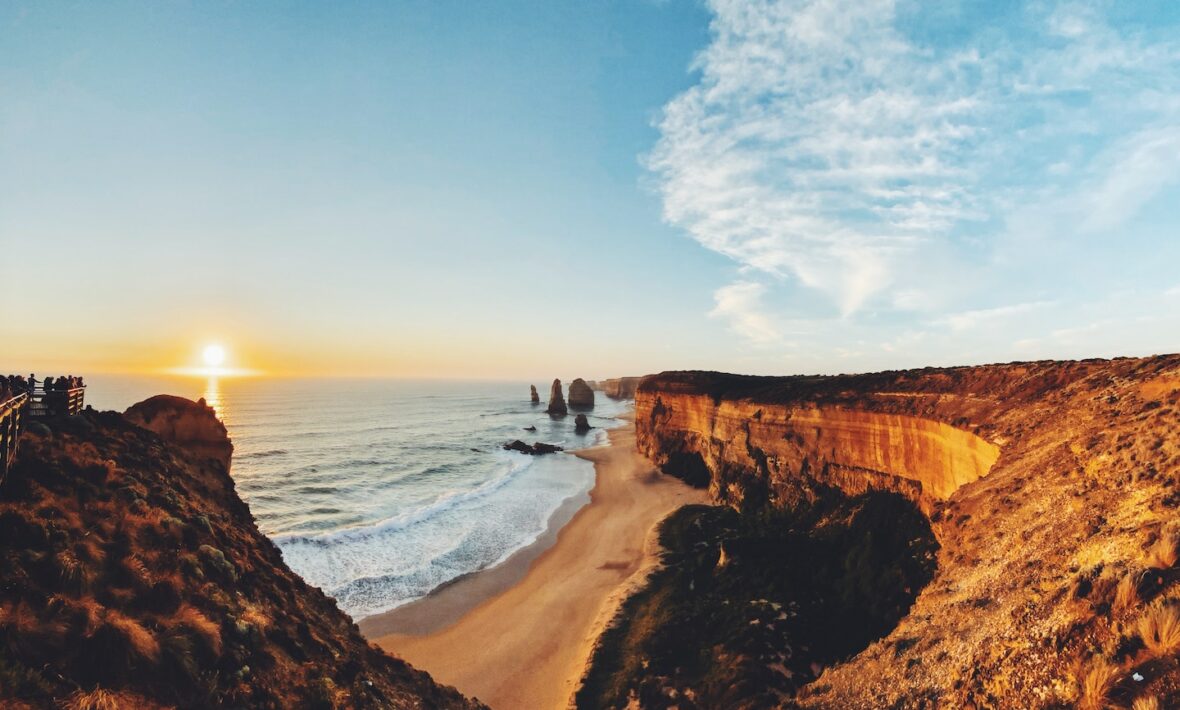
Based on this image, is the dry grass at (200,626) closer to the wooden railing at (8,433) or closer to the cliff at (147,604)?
the cliff at (147,604)

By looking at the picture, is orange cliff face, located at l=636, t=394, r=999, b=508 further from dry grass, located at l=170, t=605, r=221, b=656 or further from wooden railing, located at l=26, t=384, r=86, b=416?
wooden railing, located at l=26, t=384, r=86, b=416

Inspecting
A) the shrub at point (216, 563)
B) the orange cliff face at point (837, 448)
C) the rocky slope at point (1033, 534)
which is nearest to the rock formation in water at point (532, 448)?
the orange cliff face at point (837, 448)

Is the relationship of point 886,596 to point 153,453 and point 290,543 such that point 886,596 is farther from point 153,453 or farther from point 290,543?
point 290,543

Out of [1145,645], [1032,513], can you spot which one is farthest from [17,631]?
[1032,513]

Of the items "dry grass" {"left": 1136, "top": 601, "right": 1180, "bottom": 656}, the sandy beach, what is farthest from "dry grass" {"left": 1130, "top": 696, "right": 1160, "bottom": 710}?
the sandy beach

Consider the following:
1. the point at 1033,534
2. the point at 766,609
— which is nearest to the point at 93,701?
the point at 1033,534
